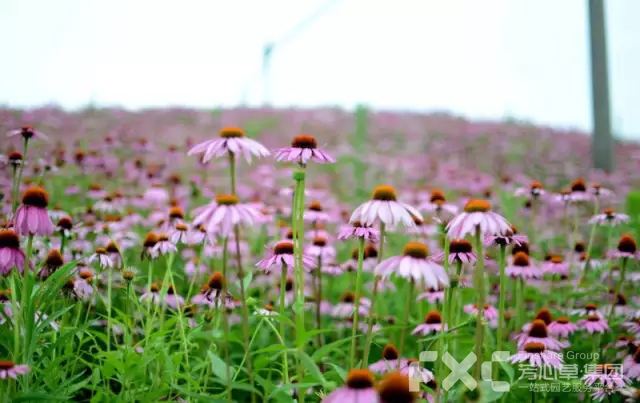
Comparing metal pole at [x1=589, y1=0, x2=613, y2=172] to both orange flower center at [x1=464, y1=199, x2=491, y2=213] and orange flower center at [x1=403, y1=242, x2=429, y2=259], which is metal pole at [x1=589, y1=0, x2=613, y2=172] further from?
orange flower center at [x1=403, y1=242, x2=429, y2=259]

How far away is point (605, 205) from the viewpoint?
6.71m

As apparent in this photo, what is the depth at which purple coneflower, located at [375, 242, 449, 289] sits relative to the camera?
4.58 feet

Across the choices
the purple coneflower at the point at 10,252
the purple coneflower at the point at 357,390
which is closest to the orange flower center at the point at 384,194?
the purple coneflower at the point at 357,390

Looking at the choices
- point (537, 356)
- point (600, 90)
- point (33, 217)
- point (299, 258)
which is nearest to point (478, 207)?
point (299, 258)

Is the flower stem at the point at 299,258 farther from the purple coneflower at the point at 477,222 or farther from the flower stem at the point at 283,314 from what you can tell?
the purple coneflower at the point at 477,222

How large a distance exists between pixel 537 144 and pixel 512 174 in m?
2.51

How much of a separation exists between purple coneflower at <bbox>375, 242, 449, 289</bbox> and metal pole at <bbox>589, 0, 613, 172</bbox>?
6.58 metres

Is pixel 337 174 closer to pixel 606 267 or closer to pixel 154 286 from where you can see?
pixel 606 267

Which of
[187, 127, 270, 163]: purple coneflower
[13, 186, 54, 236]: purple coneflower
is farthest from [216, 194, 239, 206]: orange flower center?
[13, 186, 54, 236]: purple coneflower

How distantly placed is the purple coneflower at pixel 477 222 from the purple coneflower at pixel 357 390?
0.46 m

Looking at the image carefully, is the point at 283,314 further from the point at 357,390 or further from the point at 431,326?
the point at 431,326

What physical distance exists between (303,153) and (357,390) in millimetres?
824

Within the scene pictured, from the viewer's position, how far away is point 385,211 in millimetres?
1581

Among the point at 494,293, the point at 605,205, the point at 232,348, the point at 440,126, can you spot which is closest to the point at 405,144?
the point at 440,126
